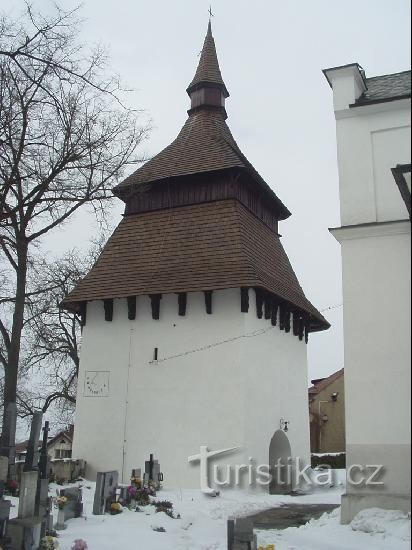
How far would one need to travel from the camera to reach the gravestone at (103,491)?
9438 mm

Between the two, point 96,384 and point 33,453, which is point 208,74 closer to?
point 96,384

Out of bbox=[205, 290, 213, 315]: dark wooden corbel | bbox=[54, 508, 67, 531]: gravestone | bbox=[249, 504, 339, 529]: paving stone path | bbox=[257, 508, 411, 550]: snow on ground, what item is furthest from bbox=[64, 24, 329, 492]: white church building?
bbox=[257, 508, 411, 550]: snow on ground

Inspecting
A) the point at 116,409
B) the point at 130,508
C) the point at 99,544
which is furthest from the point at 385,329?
the point at 116,409

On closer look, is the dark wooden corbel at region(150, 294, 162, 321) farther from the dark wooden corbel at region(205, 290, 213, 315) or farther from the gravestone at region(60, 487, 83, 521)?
the gravestone at region(60, 487, 83, 521)

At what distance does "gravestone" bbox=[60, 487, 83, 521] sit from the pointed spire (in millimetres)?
15135

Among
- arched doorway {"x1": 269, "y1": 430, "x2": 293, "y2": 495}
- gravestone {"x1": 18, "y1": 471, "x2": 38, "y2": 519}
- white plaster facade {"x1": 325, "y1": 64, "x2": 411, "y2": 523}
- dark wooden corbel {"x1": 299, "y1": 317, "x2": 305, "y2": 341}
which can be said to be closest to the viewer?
white plaster facade {"x1": 325, "y1": 64, "x2": 411, "y2": 523}

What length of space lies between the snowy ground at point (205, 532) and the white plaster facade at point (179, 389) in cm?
299

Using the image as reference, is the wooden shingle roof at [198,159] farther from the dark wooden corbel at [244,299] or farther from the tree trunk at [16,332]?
the dark wooden corbel at [244,299]

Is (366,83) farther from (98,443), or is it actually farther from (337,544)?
(98,443)

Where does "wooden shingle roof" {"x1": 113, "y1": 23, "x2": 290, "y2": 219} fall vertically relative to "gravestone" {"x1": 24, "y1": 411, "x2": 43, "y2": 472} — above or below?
above

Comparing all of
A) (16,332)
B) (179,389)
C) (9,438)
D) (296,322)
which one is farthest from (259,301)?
(9,438)

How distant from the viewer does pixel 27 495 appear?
300 inches

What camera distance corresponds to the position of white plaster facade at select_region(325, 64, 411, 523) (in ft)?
23.5

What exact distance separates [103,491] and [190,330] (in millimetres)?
5535
